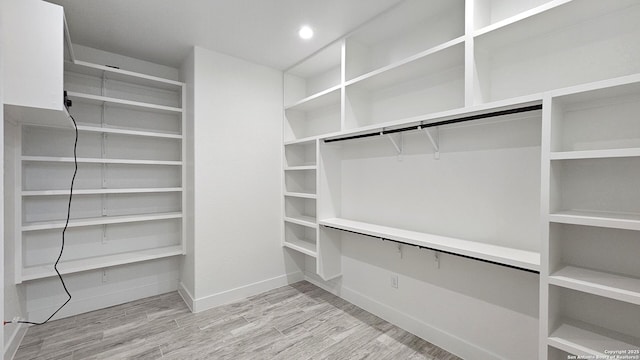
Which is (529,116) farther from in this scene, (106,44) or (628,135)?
(106,44)

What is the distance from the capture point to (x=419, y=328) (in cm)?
228

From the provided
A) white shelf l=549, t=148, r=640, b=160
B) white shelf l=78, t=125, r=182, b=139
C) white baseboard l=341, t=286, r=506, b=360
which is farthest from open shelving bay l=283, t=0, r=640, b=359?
white shelf l=78, t=125, r=182, b=139

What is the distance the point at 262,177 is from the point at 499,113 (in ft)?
7.89

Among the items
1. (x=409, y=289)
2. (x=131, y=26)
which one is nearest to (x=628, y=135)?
(x=409, y=289)

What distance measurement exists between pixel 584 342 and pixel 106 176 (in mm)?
3867

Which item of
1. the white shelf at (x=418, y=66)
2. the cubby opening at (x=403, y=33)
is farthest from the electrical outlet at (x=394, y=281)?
the cubby opening at (x=403, y=33)

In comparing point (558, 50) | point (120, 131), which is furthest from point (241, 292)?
point (558, 50)

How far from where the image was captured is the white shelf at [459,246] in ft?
4.98

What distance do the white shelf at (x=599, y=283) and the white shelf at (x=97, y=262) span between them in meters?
3.18

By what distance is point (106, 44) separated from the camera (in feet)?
8.86

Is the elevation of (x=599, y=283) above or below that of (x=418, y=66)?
below

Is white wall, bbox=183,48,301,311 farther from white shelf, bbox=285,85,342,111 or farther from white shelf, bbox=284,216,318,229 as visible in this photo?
white shelf, bbox=285,85,342,111

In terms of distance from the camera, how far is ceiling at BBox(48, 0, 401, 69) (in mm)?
2132

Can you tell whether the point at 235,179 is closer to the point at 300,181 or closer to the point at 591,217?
the point at 300,181
